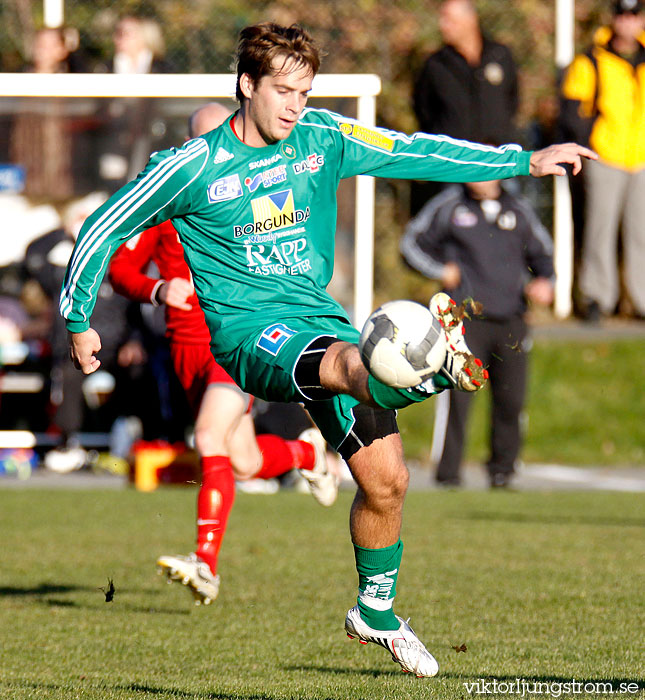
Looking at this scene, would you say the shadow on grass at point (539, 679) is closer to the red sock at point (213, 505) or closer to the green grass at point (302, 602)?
the green grass at point (302, 602)

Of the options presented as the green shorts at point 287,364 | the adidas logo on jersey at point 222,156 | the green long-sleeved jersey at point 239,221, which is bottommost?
the green shorts at point 287,364

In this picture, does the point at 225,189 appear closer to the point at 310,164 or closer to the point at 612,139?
the point at 310,164

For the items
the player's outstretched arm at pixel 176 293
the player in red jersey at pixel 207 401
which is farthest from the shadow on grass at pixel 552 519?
the player's outstretched arm at pixel 176 293

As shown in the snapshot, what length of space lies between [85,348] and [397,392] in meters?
1.18

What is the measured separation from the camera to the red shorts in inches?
251

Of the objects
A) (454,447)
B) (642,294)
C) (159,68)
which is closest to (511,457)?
(454,447)

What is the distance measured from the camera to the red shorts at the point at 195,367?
251 inches

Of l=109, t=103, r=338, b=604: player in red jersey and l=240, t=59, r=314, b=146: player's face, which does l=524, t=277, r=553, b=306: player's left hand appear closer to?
l=109, t=103, r=338, b=604: player in red jersey

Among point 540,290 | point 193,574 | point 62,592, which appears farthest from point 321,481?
point 540,290

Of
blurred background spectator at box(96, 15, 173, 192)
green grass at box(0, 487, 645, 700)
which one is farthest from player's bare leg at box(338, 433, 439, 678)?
blurred background spectator at box(96, 15, 173, 192)

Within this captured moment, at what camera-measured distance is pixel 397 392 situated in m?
3.95

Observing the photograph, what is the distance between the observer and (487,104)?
11383mm

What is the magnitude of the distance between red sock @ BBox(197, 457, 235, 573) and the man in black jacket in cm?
426

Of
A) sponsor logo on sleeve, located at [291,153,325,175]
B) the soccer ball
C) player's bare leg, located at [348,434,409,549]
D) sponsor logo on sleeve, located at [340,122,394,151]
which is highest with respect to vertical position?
sponsor logo on sleeve, located at [340,122,394,151]
